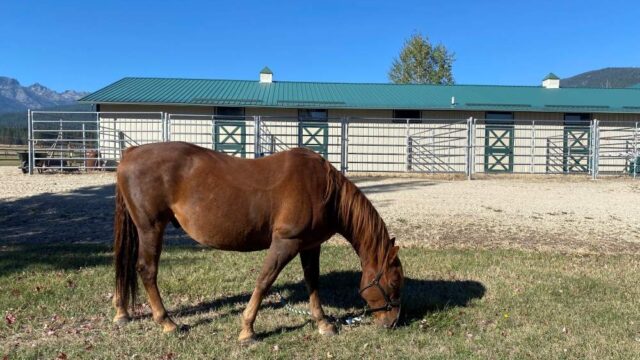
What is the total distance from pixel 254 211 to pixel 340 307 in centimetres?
160

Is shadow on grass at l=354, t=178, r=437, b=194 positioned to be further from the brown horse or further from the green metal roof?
the brown horse

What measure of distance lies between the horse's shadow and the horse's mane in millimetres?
810

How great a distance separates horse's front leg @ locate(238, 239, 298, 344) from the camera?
384 cm

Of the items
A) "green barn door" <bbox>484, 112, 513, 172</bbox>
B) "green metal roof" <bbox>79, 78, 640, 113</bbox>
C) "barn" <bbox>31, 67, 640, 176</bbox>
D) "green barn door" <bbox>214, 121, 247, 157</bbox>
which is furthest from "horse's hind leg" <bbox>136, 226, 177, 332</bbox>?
"green barn door" <bbox>484, 112, 513, 172</bbox>

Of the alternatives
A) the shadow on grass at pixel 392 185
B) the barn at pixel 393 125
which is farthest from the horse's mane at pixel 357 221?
the barn at pixel 393 125

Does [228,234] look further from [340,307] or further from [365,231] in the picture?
[340,307]

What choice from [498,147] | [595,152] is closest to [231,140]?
[498,147]

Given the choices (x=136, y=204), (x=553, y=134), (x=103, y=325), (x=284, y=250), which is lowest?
(x=103, y=325)

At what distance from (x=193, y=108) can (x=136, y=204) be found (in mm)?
18455

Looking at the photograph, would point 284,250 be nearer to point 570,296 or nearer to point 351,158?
point 570,296

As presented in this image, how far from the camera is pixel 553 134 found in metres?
22.0

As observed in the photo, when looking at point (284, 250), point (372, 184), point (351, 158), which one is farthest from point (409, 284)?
point (351, 158)

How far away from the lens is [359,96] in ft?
79.0

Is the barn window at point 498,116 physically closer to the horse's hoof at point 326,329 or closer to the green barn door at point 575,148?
the green barn door at point 575,148
